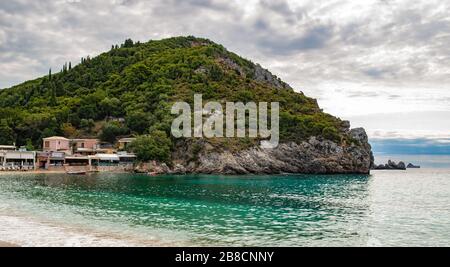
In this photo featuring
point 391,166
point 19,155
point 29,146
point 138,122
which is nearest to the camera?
point 19,155

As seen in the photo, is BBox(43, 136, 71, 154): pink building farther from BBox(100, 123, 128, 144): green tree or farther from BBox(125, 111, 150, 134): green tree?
BBox(125, 111, 150, 134): green tree

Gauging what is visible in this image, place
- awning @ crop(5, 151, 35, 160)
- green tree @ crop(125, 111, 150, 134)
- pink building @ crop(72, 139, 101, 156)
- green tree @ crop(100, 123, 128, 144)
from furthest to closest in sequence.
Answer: green tree @ crop(125, 111, 150, 134) < green tree @ crop(100, 123, 128, 144) < pink building @ crop(72, 139, 101, 156) < awning @ crop(5, 151, 35, 160)

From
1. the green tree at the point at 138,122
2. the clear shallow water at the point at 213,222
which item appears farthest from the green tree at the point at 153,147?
the clear shallow water at the point at 213,222

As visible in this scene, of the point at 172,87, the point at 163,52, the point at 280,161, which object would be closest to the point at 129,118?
the point at 172,87

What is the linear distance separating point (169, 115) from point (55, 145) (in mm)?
24710

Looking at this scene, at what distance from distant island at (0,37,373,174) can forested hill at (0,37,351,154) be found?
0.89 feet

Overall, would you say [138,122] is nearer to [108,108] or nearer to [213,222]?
[108,108]

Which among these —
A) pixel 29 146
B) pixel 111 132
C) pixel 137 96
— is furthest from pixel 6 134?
pixel 137 96

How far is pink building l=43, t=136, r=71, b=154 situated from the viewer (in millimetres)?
81750

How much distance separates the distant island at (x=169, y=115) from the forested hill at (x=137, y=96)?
0.27 m

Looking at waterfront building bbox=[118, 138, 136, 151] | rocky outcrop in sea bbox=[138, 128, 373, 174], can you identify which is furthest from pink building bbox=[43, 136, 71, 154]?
rocky outcrop in sea bbox=[138, 128, 373, 174]

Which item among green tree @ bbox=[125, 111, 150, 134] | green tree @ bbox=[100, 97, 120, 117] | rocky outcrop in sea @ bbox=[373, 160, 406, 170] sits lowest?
rocky outcrop in sea @ bbox=[373, 160, 406, 170]

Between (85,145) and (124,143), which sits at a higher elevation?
(124,143)

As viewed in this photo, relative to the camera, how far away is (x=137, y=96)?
107500mm
